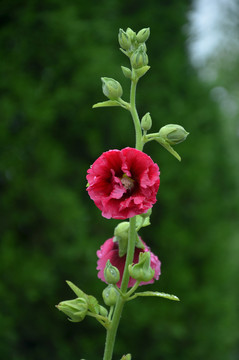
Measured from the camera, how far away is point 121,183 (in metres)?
0.90

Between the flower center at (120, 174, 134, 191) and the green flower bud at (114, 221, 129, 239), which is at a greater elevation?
the flower center at (120, 174, 134, 191)

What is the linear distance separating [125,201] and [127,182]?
0.08 meters

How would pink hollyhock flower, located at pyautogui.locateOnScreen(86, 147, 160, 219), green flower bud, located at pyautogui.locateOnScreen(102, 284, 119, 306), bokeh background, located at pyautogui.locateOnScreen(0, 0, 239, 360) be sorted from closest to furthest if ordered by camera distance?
pink hollyhock flower, located at pyautogui.locateOnScreen(86, 147, 160, 219), green flower bud, located at pyautogui.locateOnScreen(102, 284, 119, 306), bokeh background, located at pyautogui.locateOnScreen(0, 0, 239, 360)

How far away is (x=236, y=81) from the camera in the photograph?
953 cm

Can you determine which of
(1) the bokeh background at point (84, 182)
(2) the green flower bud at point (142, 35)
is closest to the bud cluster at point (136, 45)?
(2) the green flower bud at point (142, 35)

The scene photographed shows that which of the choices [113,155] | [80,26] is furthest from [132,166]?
[80,26]

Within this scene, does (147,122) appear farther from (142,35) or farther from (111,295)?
(111,295)

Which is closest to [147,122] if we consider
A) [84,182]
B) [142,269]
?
[142,269]

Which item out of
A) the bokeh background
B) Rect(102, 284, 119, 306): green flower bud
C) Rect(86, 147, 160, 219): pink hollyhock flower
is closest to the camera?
Rect(86, 147, 160, 219): pink hollyhock flower

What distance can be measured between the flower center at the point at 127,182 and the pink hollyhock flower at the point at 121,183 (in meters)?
0.01

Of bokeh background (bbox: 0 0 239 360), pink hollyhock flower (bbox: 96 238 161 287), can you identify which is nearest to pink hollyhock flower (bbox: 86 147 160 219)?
pink hollyhock flower (bbox: 96 238 161 287)

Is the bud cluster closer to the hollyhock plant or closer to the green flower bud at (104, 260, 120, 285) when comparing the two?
the hollyhock plant

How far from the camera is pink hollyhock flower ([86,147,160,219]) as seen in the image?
87 cm

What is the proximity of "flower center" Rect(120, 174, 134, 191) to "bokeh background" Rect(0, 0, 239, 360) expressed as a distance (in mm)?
1430
